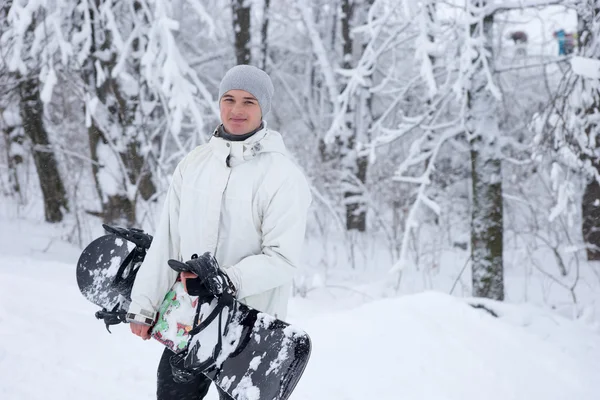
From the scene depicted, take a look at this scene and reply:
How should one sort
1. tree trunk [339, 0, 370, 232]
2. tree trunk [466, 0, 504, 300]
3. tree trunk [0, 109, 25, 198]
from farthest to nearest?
tree trunk [339, 0, 370, 232], tree trunk [0, 109, 25, 198], tree trunk [466, 0, 504, 300]

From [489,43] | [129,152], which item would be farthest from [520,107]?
[129,152]

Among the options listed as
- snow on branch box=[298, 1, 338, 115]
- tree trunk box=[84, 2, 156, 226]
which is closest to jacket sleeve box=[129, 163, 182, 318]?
tree trunk box=[84, 2, 156, 226]

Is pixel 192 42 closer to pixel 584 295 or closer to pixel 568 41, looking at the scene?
pixel 568 41

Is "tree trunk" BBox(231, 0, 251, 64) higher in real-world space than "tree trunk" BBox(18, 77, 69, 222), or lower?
higher

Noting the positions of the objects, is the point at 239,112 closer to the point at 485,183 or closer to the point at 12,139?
the point at 485,183

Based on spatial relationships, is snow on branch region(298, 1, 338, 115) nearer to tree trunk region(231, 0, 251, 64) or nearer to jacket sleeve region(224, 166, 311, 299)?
tree trunk region(231, 0, 251, 64)

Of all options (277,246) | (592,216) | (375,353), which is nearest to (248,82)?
(277,246)

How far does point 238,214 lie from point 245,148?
21 centimetres

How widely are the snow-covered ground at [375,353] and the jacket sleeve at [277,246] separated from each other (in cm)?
172

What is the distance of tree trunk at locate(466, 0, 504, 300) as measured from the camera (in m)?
5.07

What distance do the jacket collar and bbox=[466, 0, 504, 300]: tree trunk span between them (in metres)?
3.72

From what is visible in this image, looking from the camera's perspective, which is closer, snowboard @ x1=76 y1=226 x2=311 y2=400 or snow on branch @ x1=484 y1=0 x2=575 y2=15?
snowboard @ x1=76 y1=226 x2=311 y2=400

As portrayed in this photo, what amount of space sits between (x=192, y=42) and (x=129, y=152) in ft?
20.4

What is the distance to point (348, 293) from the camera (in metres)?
6.24
